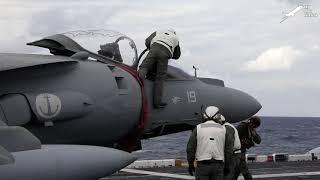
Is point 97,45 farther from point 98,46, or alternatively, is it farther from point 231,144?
point 231,144

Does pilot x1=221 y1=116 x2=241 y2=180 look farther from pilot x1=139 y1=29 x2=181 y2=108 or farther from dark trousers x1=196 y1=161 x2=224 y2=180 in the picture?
pilot x1=139 y1=29 x2=181 y2=108

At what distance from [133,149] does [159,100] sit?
4.00 feet

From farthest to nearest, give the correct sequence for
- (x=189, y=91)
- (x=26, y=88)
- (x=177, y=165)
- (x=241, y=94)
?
1. (x=177, y=165)
2. (x=241, y=94)
3. (x=189, y=91)
4. (x=26, y=88)

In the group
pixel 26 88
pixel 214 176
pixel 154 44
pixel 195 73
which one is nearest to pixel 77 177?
pixel 26 88

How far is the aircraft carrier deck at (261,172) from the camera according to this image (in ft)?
57.1

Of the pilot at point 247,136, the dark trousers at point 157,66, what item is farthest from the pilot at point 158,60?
the pilot at point 247,136

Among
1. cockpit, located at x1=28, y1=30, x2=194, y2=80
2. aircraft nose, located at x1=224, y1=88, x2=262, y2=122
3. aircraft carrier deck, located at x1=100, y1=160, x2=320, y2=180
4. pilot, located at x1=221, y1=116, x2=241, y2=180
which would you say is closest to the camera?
pilot, located at x1=221, y1=116, x2=241, y2=180

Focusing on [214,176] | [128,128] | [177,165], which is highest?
[128,128]

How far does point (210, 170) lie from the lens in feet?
33.2

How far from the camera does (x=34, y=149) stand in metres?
8.77

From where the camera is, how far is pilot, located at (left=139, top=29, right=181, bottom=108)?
11078 millimetres

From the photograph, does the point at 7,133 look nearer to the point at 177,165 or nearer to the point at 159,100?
the point at 159,100

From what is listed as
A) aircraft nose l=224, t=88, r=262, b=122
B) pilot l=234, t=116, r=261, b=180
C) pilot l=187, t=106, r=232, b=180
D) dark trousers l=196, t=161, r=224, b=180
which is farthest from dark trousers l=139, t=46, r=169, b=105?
pilot l=234, t=116, r=261, b=180

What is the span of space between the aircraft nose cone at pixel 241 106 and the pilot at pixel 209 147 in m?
1.83
